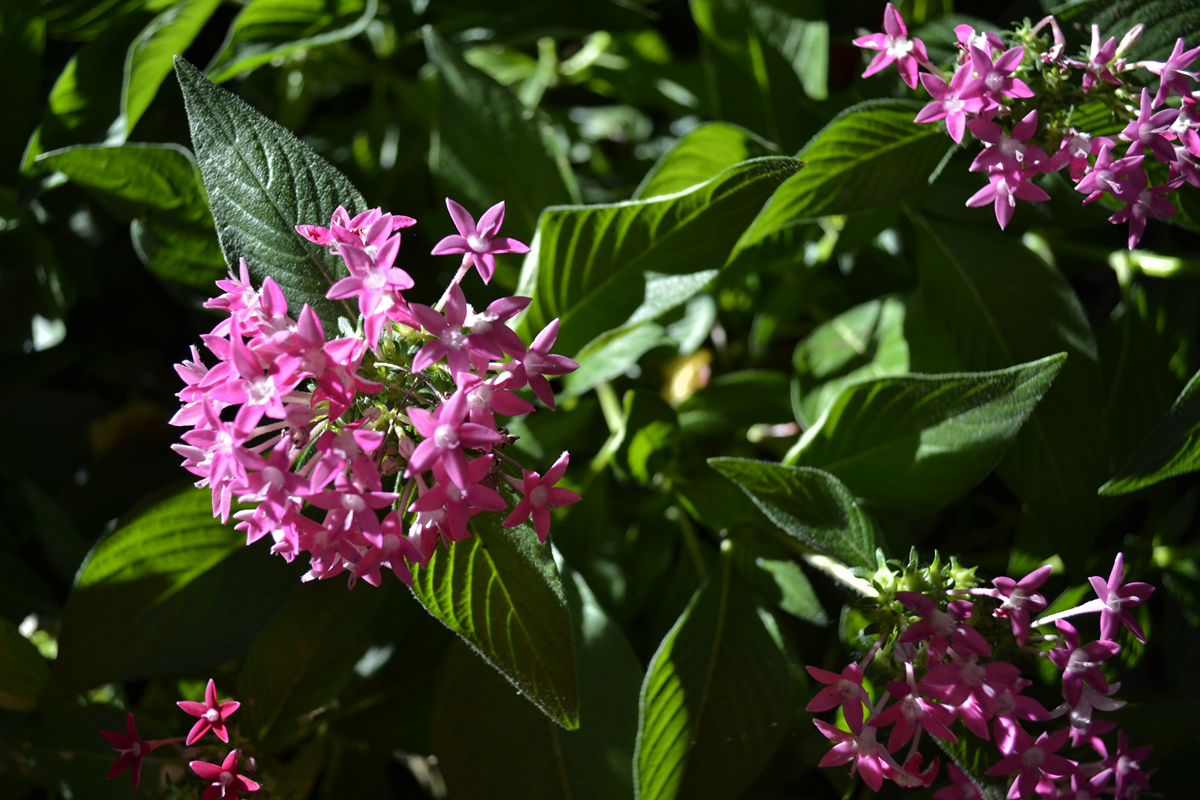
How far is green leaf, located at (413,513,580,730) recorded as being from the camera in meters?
0.59

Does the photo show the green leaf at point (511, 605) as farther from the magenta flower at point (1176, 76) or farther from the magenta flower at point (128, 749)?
the magenta flower at point (1176, 76)

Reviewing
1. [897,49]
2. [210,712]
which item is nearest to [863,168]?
[897,49]

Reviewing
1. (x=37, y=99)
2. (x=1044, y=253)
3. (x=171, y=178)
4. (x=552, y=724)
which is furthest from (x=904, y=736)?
(x=37, y=99)

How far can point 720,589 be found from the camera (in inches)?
29.3

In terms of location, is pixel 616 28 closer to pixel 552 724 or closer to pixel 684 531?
pixel 684 531

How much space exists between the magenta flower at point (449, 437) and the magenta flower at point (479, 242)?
3.8 inches

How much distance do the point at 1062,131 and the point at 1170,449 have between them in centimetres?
26

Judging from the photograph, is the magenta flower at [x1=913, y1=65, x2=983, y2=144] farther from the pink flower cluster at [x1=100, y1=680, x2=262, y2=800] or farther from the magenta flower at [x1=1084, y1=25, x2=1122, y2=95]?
the pink flower cluster at [x1=100, y1=680, x2=262, y2=800]

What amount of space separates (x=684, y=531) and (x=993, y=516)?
507mm

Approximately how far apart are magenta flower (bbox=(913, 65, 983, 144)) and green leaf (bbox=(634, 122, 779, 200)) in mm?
223

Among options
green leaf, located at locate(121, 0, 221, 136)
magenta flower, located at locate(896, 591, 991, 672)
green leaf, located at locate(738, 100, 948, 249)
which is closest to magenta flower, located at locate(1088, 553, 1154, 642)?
magenta flower, located at locate(896, 591, 991, 672)

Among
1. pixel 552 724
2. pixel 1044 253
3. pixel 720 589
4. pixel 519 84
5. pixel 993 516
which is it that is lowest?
pixel 993 516

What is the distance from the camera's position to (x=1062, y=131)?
0.61 meters

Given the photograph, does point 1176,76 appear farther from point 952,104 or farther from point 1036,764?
point 1036,764
